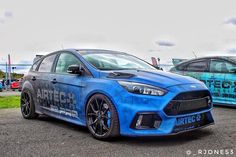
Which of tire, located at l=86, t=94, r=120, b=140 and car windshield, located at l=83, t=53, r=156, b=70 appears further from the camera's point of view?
car windshield, located at l=83, t=53, r=156, b=70

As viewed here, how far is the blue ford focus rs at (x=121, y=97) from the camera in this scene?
14.3ft

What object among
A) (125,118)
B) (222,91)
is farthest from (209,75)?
(125,118)

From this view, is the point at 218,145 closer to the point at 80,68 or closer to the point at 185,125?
the point at 185,125

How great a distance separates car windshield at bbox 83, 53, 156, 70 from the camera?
5.33 meters

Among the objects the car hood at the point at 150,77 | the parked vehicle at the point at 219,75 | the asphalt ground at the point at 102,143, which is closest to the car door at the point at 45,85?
the asphalt ground at the point at 102,143

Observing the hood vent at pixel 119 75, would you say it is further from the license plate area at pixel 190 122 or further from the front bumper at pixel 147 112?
A: the license plate area at pixel 190 122

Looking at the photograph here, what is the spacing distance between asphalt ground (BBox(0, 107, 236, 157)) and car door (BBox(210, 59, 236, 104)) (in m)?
2.71

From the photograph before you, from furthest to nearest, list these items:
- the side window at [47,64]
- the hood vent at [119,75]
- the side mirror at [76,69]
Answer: the side window at [47,64], the side mirror at [76,69], the hood vent at [119,75]

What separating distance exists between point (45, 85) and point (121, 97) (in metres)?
2.25

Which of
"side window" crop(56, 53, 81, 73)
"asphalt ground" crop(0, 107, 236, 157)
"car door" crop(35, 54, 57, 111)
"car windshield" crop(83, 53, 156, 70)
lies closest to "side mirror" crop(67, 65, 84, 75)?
"car windshield" crop(83, 53, 156, 70)

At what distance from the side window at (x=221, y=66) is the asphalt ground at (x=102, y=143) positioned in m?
3.03

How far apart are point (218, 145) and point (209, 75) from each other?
488cm

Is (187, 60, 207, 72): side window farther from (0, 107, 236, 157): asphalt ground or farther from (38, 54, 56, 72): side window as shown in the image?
(38, 54, 56, 72): side window

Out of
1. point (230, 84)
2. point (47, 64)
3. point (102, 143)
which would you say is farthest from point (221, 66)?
point (102, 143)
